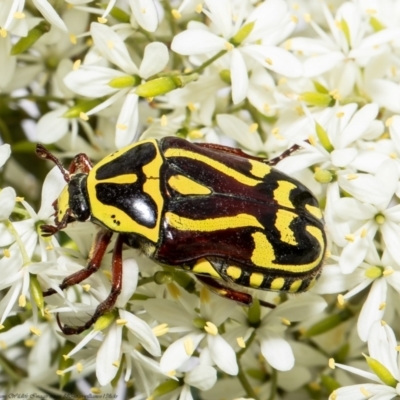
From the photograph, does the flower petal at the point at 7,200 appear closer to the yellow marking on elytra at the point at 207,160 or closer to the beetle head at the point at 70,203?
the beetle head at the point at 70,203

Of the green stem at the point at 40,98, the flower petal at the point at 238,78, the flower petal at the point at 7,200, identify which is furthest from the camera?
the green stem at the point at 40,98

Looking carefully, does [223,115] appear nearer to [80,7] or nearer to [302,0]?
[80,7]

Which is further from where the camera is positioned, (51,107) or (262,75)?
(51,107)

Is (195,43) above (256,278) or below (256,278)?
above

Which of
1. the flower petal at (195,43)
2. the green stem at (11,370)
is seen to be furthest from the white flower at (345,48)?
the green stem at (11,370)


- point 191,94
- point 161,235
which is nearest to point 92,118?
point 191,94

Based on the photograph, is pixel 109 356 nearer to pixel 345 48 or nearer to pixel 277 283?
pixel 277 283

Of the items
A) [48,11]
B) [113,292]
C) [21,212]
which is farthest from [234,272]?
[48,11]
